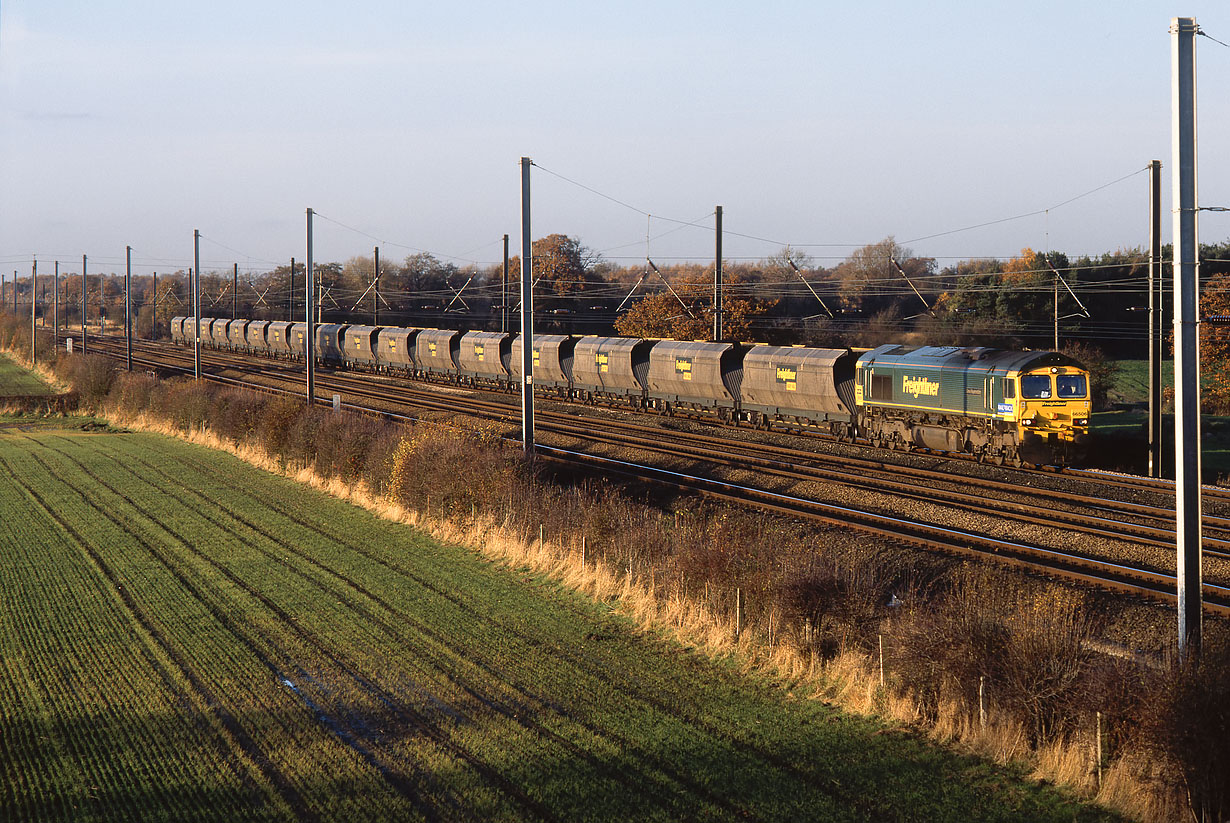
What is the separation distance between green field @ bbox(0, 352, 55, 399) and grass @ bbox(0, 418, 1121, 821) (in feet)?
177

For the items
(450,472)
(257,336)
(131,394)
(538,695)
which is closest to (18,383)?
(257,336)

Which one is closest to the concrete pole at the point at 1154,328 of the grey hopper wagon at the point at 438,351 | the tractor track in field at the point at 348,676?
the tractor track in field at the point at 348,676

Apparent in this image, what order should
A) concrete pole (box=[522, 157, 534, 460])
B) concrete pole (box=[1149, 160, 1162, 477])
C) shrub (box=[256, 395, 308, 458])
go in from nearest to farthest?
1. concrete pole (box=[522, 157, 534, 460])
2. concrete pole (box=[1149, 160, 1162, 477])
3. shrub (box=[256, 395, 308, 458])

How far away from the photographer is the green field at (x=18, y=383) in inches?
2743

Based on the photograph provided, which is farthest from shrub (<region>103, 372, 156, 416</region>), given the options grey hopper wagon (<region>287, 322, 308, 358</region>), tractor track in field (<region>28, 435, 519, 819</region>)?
tractor track in field (<region>28, 435, 519, 819</region>)

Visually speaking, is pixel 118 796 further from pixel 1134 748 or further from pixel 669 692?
pixel 1134 748

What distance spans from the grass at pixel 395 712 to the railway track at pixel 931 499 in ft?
24.1

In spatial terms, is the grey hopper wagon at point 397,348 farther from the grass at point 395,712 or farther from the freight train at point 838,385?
the grass at point 395,712

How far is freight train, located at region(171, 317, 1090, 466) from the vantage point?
2909cm

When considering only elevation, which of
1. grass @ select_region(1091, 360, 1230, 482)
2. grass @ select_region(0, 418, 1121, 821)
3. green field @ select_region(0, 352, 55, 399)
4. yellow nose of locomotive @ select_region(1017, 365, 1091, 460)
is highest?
green field @ select_region(0, 352, 55, 399)

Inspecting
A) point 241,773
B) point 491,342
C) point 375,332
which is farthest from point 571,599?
point 375,332

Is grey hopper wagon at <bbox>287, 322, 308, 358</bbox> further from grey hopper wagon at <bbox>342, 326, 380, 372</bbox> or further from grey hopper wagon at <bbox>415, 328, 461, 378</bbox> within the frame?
grey hopper wagon at <bbox>415, 328, 461, 378</bbox>

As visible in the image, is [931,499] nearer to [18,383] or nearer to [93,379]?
[93,379]

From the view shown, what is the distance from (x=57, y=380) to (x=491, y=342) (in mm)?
38437
